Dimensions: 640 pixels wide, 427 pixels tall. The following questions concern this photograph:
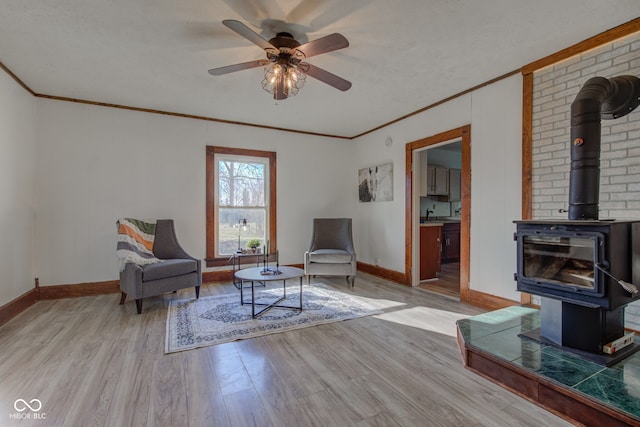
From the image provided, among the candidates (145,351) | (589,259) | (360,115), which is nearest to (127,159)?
(145,351)

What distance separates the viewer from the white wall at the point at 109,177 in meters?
3.85

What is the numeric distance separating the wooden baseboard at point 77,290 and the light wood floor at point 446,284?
442 cm

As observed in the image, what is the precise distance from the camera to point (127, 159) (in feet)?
13.9

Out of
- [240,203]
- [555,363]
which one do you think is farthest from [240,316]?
[555,363]

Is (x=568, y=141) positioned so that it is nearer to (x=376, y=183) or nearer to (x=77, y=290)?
(x=376, y=183)

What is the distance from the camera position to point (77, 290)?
12.9ft

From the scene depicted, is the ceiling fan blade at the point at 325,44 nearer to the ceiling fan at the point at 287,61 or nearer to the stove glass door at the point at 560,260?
the ceiling fan at the point at 287,61

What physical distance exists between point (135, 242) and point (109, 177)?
1.16m

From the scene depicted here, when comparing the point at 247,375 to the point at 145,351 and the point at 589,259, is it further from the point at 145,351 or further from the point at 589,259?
the point at 589,259

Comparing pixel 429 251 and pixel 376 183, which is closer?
pixel 429 251

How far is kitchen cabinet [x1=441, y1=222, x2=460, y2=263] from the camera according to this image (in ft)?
20.9

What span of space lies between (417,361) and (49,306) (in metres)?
4.16

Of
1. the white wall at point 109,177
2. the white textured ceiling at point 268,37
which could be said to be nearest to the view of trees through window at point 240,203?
the white wall at point 109,177

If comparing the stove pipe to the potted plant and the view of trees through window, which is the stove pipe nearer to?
the potted plant
